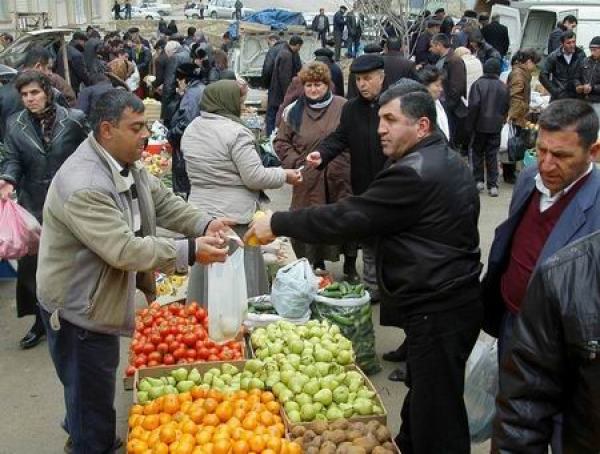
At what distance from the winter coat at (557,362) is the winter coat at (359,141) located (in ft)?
11.8

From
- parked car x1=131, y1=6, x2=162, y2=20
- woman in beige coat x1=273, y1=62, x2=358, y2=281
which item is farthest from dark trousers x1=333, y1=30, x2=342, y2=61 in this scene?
woman in beige coat x1=273, y1=62, x2=358, y2=281

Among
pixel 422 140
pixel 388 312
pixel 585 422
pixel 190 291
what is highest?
pixel 422 140

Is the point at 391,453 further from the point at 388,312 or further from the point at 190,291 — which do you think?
the point at 190,291

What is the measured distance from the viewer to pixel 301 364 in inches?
174

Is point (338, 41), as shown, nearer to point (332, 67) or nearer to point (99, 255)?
point (332, 67)

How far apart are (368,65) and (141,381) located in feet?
9.17

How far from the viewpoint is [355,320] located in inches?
204

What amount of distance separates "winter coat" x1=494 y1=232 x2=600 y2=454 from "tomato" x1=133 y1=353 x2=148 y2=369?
9.19ft

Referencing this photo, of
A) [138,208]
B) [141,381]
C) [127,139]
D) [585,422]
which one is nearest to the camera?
[585,422]

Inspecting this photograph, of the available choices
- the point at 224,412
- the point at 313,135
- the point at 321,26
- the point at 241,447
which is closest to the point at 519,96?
the point at 313,135

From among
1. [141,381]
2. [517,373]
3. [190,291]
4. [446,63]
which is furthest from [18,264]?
[446,63]

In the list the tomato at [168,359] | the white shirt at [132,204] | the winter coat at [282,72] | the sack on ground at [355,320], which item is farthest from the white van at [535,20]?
the white shirt at [132,204]

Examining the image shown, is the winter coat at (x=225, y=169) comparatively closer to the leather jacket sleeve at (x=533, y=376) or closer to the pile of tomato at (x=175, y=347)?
A: the pile of tomato at (x=175, y=347)

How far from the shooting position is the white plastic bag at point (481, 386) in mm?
3838
